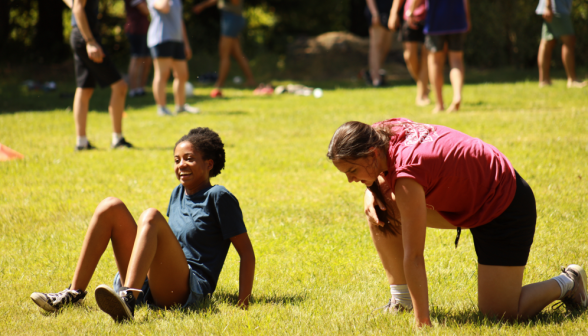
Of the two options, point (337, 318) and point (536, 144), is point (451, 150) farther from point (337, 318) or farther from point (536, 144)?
point (536, 144)

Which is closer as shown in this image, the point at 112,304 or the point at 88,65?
the point at 112,304

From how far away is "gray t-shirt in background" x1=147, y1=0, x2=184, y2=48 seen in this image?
359 inches

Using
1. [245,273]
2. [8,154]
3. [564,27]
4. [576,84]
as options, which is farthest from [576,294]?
[564,27]

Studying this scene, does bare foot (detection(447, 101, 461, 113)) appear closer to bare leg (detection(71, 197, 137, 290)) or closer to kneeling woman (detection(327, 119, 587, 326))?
kneeling woman (detection(327, 119, 587, 326))

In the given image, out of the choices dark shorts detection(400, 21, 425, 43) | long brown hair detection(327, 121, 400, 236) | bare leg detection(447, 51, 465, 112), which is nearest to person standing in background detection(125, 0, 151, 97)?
dark shorts detection(400, 21, 425, 43)

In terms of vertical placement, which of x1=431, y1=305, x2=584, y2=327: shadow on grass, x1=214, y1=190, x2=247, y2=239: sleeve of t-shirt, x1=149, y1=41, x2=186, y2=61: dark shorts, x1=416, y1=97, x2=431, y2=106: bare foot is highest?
x1=149, y1=41, x2=186, y2=61: dark shorts

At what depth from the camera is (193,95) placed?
12.4 m

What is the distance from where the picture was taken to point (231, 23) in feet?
41.2

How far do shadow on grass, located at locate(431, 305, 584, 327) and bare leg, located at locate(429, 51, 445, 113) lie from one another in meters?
5.75

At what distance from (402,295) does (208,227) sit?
3.55 feet

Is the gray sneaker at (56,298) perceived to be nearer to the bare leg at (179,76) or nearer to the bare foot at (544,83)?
the bare leg at (179,76)

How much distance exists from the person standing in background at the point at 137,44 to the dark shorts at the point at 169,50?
348cm

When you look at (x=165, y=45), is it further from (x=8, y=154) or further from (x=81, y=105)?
(x=8, y=154)

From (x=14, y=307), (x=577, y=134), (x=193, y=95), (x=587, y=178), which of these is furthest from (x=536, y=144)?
(x=193, y=95)
